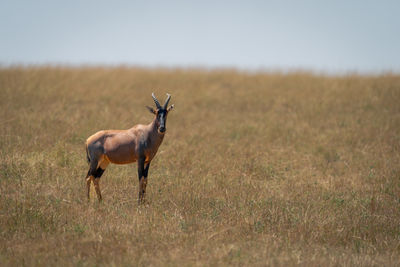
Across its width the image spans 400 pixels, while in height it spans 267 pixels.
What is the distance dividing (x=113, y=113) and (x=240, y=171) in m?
6.81

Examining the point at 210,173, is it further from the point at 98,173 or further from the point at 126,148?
the point at 98,173

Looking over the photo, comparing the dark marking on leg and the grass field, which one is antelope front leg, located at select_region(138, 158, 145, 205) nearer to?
the grass field

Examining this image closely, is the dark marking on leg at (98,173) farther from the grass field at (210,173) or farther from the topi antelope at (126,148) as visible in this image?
the grass field at (210,173)

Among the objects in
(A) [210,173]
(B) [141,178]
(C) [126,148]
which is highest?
(C) [126,148]

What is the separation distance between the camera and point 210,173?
449 inches

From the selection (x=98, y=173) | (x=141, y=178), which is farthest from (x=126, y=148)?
(x=98, y=173)

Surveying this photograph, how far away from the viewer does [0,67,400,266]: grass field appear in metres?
7.20

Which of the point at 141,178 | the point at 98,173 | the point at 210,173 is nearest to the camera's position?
the point at 141,178

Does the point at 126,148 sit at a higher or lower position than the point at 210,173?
higher

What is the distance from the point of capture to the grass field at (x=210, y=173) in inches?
283

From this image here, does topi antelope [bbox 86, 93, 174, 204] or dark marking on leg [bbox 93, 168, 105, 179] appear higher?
topi antelope [bbox 86, 93, 174, 204]

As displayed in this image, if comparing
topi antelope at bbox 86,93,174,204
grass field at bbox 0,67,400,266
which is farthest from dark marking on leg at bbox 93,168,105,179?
grass field at bbox 0,67,400,266

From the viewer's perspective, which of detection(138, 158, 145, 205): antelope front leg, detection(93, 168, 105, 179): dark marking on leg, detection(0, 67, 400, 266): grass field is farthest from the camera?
detection(93, 168, 105, 179): dark marking on leg

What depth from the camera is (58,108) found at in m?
16.4
